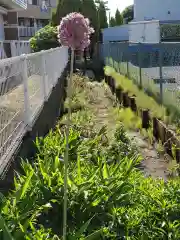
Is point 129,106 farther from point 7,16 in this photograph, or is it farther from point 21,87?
point 7,16

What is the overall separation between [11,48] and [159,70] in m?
9.89

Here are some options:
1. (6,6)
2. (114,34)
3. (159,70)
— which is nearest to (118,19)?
(114,34)

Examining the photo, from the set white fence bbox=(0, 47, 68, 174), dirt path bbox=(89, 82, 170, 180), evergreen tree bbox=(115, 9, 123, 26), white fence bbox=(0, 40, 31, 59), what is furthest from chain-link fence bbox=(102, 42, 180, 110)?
evergreen tree bbox=(115, 9, 123, 26)

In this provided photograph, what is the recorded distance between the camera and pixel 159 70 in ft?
27.4

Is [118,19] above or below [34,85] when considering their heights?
above

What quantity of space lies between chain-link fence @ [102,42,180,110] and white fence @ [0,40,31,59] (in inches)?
230

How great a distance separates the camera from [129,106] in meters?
9.52

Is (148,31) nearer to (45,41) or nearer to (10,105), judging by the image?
(45,41)

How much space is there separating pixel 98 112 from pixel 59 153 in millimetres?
5621

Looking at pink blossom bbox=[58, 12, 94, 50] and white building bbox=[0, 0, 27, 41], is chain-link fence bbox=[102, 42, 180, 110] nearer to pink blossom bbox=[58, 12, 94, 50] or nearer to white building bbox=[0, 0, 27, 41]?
pink blossom bbox=[58, 12, 94, 50]

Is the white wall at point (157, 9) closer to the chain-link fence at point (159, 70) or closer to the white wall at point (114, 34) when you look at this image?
the white wall at point (114, 34)

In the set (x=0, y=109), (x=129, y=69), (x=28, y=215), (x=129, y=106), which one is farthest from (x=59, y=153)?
(x=129, y=69)

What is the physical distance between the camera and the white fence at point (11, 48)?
16.5m

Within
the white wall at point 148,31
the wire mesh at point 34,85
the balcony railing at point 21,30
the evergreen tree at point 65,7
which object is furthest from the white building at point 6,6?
the wire mesh at point 34,85
